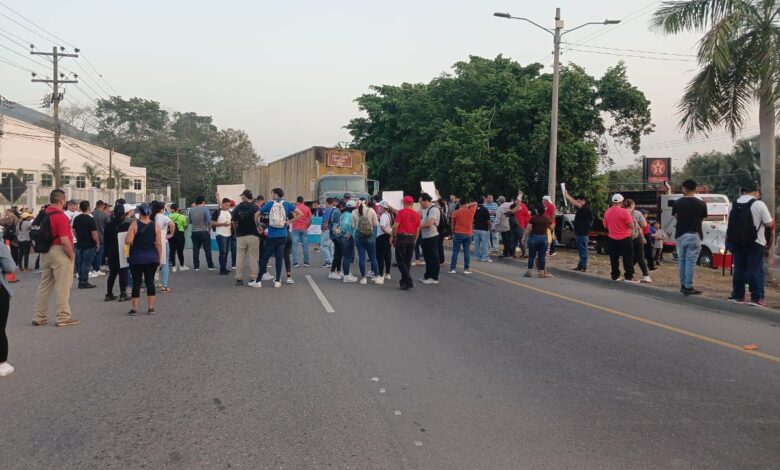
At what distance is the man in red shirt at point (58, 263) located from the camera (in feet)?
30.4

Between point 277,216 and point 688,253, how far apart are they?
7.70 m

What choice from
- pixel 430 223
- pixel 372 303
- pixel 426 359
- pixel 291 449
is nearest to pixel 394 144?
pixel 430 223

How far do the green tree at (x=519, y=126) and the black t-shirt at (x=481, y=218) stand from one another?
10711 mm

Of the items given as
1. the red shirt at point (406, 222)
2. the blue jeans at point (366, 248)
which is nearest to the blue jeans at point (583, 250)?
the red shirt at point (406, 222)

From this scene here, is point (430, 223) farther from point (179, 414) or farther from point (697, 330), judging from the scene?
A: point (179, 414)

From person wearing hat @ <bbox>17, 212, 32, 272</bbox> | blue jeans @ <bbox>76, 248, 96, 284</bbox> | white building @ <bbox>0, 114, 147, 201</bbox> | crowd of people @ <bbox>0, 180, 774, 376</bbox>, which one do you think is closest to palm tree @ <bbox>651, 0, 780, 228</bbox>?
crowd of people @ <bbox>0, 180, 774, 376</bbox>

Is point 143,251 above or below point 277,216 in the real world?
below

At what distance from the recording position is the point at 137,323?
9.77m

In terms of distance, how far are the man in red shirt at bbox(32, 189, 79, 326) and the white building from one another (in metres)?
52.7

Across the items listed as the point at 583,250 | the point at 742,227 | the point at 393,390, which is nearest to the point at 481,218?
the point at 583,250

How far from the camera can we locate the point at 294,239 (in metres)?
17.6

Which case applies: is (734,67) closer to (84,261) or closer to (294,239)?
(294,239)

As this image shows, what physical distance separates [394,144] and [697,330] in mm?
36895

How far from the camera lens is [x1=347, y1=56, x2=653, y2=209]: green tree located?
2958 centimetres
